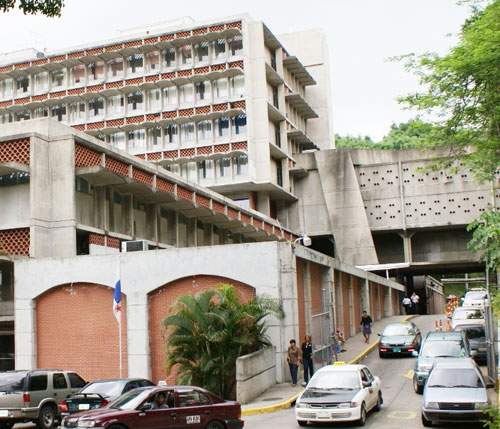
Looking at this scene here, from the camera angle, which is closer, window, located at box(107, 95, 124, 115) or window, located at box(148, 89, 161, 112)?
window, located at box(148, 89, 161, 112)

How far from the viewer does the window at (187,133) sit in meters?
64.6

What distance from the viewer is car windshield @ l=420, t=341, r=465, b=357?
23019 millimetres

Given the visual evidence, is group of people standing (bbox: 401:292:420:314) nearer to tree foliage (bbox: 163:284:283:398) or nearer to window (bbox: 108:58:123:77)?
tree foliage (bbox: 163:284:283:398)

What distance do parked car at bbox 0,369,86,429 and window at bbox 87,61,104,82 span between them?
2053 inches

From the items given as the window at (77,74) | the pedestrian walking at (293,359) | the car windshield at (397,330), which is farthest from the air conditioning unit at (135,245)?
the window at (77,74)

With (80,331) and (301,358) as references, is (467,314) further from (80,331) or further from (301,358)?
(80,331)

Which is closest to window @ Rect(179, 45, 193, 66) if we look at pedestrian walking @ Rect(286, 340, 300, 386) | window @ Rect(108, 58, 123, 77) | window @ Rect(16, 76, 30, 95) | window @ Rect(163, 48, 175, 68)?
window @ Rect(163, 48, 175, 68)

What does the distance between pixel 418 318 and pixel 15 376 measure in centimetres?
3689

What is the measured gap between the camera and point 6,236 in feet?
98.9

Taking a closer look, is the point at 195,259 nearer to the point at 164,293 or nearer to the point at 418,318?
the point at 164,293

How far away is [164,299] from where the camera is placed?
989 inches

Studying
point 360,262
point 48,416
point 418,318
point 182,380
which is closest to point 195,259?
point 182,380

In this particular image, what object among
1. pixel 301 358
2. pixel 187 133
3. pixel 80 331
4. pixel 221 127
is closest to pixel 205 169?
pixel 187 133

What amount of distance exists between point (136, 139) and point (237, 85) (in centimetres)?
1201
